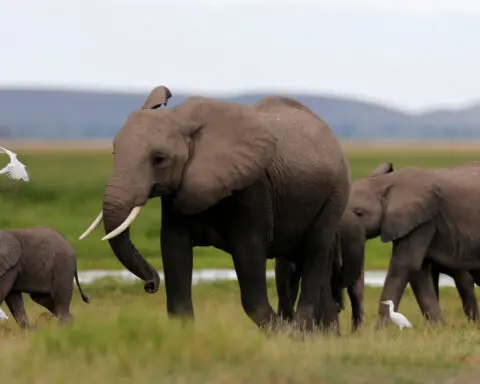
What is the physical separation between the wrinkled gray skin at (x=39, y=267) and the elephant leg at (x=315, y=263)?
7.69ft

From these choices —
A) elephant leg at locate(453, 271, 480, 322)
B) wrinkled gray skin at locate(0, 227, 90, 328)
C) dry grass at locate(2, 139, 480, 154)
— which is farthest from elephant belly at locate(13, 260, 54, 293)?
dry grass at locate(2, 139, 480, 154)

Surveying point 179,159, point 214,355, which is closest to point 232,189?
point 179,159

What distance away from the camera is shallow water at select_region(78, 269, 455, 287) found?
60.7ft

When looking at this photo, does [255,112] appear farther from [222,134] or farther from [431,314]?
[431,314]

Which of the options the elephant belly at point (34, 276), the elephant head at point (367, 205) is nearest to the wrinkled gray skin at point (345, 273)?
the elephant head at point (367, 205)

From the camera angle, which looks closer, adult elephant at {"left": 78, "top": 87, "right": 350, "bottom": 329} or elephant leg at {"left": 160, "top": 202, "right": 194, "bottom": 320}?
adult elephant at {"left": 78, "top": 87, "right": 350, "bottom": 329}

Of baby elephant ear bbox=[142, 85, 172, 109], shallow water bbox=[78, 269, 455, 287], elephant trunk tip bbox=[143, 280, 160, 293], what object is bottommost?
shallow water bbox=[78, 269, 455, 287]

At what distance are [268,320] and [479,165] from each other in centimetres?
434

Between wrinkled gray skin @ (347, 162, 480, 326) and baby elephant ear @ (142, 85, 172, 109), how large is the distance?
10.1 ft

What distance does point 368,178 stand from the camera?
1306cm

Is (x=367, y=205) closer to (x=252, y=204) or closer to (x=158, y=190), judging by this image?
(x=252, y=204)

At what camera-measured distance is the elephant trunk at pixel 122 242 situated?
29.2ft

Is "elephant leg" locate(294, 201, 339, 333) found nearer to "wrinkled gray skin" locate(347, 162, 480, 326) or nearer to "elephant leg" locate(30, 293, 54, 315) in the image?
"wrinkled gray skin" locate(347, 162, 480, 326)

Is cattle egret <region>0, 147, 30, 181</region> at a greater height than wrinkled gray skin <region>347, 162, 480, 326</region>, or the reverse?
cattle egret <region>0, 147, 30, 181</region>
